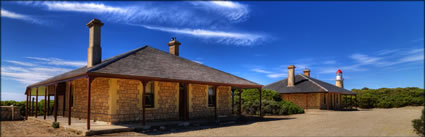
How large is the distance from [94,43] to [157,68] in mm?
3354

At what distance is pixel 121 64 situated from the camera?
12930 mm

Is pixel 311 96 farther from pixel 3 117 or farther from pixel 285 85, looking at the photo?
pixel 3 117

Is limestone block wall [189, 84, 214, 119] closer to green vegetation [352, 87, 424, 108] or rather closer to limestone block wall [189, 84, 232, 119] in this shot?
limestone block wall [189, 84, 232, 119]

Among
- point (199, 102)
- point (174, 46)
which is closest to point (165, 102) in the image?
point (199, 102)

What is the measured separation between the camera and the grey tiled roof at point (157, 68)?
484 inches

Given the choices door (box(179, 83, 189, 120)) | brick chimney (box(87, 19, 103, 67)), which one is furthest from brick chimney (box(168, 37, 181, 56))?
brick chimney (box(87, 19, 103, 67))

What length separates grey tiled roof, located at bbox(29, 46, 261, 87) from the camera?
1228 cm

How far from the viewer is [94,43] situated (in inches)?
567

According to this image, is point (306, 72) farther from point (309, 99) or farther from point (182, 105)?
point (182, 105)

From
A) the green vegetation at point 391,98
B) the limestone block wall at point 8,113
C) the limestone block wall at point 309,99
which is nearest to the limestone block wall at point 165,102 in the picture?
the limestone block wall at point 8,113

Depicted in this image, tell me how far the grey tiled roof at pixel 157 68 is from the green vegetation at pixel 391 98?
28419mm

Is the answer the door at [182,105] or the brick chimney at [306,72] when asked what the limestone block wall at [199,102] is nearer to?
the door at [182,105]

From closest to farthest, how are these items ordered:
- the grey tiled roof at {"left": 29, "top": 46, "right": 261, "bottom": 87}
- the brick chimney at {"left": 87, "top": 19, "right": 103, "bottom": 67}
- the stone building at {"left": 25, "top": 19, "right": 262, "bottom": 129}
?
the grey tiled roof at {"left": 29, "top": 46, "right": 261, "bottom": 87}, the stone building at {"left": 25, "top": 19, "right": 262, "bottom": 129}, the brick chimney at {"left": 87, "top": 19, "right": 103, "bottom": 67}

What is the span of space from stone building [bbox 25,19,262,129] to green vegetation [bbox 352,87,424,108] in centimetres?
2879
